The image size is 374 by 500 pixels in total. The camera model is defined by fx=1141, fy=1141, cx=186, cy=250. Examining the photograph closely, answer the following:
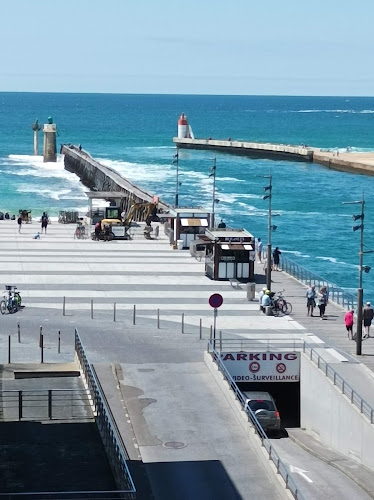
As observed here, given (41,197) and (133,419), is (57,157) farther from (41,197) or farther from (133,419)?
(133,419)

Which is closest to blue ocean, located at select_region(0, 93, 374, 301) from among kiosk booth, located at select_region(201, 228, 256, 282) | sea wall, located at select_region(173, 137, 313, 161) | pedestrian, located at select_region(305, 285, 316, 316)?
sea wall, located at select_region(173, 137, 313, 161)

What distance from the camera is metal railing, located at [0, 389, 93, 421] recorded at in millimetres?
20828

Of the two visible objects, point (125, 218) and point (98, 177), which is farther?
point (98, 177)

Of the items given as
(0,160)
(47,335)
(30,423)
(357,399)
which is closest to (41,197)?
(0,160)

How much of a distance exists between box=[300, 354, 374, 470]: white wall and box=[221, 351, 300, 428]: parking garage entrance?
0.35 meters

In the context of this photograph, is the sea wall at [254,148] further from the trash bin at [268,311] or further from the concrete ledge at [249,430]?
the concrete ledge at [249,430]

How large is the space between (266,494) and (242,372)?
1052cm

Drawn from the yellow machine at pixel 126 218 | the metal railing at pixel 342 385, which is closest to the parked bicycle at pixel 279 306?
the metal railing at pixel 342 385

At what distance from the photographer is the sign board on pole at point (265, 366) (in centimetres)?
3073

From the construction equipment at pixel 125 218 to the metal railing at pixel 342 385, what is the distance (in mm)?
22385

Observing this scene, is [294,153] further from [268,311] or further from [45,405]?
[45,405]

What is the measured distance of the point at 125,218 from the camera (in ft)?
189

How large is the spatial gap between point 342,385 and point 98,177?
229 feet

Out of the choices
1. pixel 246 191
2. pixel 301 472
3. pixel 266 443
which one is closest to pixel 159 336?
pixel 301 472
